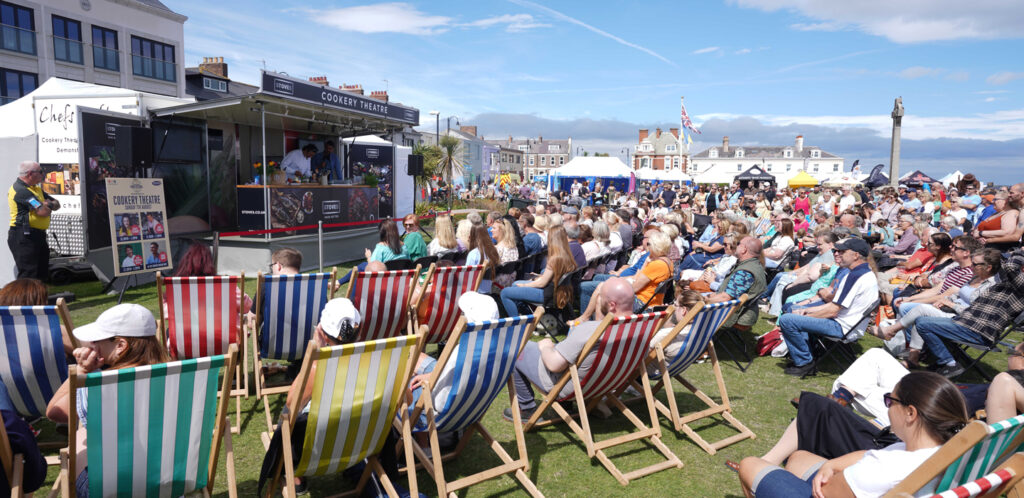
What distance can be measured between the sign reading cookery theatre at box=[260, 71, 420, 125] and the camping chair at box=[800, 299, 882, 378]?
781 cm

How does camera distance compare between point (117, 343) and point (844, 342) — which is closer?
point (117, 343)

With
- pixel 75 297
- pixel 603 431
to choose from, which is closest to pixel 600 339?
pixel 603 431

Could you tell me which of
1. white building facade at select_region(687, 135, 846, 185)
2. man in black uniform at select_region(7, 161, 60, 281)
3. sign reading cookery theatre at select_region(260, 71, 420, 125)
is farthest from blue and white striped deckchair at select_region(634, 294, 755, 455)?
white building facade at select_region(687, 135, 846, 185)

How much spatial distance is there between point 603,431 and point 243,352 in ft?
8.76

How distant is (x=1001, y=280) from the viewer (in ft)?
15.2

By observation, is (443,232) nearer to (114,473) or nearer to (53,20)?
(114,473)

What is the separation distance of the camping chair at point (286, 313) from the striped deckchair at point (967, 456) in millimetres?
3356

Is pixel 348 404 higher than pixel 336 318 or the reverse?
the reverse

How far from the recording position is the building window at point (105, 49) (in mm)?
29297

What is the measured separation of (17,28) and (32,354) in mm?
32297

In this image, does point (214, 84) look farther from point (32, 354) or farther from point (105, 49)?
point (32, 354)

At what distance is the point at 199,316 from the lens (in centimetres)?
391

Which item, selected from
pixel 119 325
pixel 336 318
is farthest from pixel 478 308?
pixel 119 325

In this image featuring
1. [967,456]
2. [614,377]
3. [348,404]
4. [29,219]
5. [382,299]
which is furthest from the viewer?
[29,219]
